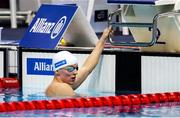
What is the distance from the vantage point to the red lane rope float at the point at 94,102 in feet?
15.7

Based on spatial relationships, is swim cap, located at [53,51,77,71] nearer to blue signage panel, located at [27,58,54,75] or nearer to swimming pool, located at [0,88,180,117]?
swimming pool, located at [0,88,180,117]

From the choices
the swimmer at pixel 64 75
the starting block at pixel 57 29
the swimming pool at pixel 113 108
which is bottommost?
the swimming pool at pixel 113 108

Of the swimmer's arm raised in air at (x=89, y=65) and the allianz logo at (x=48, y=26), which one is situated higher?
the allianz logo at (x=48, y=26)

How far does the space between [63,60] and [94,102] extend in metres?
0.46

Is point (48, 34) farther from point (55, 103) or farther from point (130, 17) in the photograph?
point (55, 103)

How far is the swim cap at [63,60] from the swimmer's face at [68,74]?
1.1 inches

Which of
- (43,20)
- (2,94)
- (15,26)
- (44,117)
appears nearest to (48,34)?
(43,20)

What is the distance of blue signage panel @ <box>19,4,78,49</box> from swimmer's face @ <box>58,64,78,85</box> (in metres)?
0.65

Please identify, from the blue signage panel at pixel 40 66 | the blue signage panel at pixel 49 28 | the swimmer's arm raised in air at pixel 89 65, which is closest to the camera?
the swimmer's arm raised in air at pixel 89 65

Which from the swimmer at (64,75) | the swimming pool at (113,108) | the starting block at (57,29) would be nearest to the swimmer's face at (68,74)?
the swimmer at (64,75)

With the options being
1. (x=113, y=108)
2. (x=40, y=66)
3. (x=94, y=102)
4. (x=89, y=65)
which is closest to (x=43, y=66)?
(x=40, y=66)

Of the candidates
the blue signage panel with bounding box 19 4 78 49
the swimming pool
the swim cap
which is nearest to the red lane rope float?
the swimming pool

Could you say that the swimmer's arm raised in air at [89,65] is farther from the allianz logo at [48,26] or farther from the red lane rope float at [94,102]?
the allianz logo at [48,26]

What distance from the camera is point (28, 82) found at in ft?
19.1
